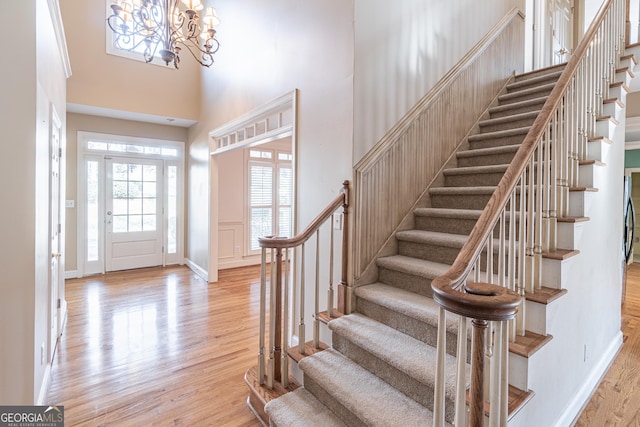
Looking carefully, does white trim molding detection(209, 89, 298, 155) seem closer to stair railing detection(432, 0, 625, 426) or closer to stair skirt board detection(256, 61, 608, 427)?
stair skirt board detection(256, 61, 608, 427)

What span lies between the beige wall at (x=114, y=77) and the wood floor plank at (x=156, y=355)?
3020 mm

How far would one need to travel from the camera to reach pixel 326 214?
7.41ft

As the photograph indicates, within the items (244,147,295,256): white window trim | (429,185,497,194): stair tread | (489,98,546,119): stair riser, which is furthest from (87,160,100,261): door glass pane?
(489,98,546,119): stair riser

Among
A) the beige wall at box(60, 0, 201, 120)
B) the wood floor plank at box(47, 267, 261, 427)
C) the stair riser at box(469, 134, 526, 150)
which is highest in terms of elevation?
the beige wall at box(60, 0, 201, 120)

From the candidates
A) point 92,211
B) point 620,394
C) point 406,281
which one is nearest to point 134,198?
point 92,211

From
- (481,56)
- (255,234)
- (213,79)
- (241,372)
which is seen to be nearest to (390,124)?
(481,56)

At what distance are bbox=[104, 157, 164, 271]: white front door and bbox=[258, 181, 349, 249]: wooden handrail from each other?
486cm

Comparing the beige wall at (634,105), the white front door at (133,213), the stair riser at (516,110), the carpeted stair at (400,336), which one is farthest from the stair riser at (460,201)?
the white front door at (133,213)

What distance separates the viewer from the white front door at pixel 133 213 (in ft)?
18.5

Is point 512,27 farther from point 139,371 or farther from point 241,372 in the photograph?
point 139,371

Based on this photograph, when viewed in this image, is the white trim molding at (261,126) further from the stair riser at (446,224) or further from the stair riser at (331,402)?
the stair riser at (331,402)

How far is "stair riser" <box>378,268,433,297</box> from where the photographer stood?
7.13 ft

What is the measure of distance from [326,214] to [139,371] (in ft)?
6.80

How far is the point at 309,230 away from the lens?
2.18 m
